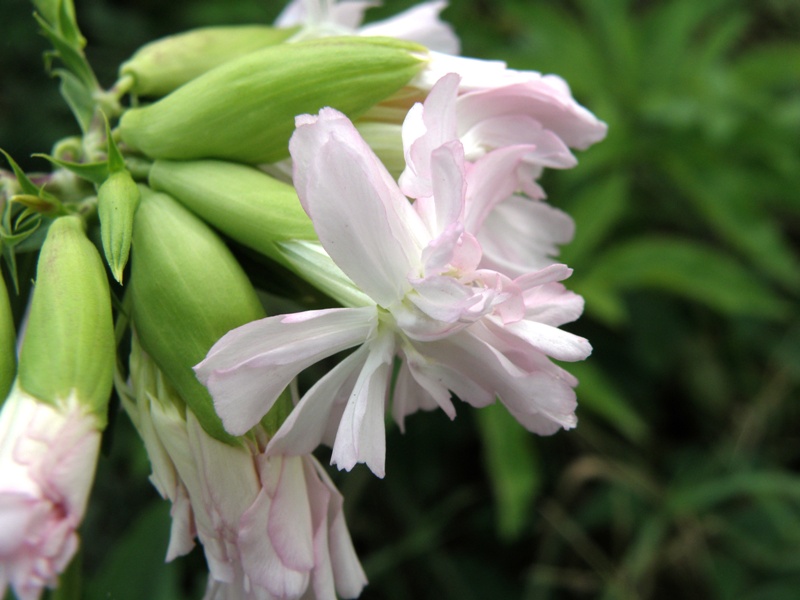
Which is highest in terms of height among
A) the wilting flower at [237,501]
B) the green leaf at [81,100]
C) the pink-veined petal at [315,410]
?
the green leaf at [81,100]

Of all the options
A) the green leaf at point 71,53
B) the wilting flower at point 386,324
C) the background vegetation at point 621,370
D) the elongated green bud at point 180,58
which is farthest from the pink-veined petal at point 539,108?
the background vegetation at point 621,370

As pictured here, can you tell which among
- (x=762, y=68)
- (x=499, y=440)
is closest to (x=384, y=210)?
(x=499, y=440)

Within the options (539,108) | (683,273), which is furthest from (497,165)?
(683,273)

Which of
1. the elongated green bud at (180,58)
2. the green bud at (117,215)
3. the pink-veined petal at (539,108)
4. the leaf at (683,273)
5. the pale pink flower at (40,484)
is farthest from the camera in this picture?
the leaf at (683,273)

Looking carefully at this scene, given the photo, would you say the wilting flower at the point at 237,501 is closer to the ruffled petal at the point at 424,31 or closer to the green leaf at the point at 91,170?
the green leaf at the point at 91,170

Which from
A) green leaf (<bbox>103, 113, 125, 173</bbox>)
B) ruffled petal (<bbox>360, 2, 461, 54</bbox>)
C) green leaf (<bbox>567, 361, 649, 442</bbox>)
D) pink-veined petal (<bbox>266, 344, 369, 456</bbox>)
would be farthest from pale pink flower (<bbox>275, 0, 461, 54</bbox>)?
green leaf (<bbox>567, 361, 649, 442</bbox>)

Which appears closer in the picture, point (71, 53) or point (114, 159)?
point (114, 159)

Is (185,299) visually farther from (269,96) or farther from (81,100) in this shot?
(81,100)
